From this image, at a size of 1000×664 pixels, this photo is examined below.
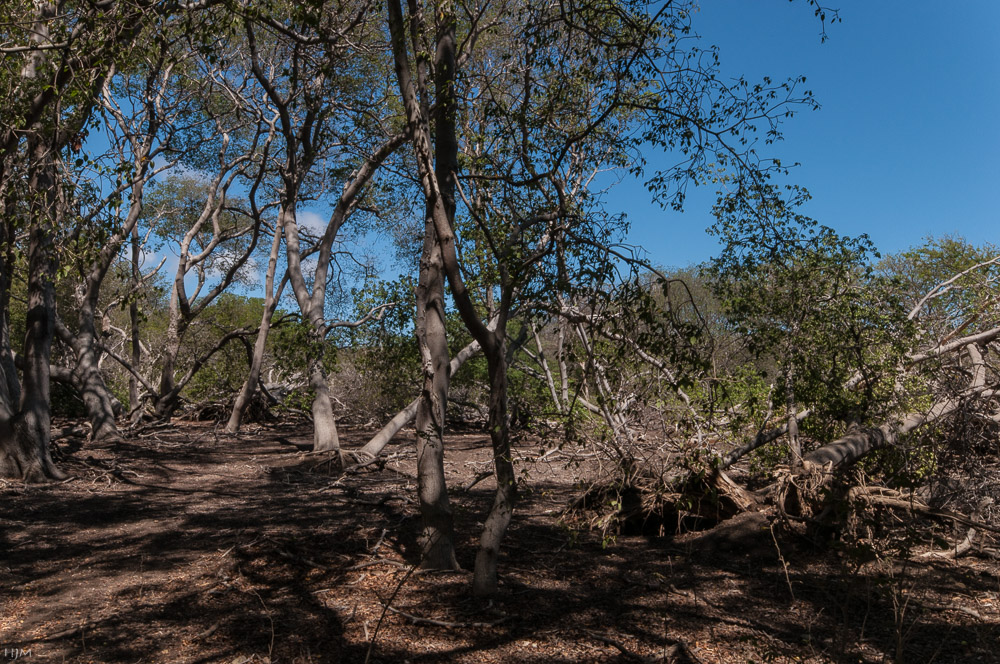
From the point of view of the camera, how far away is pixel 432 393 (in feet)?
18.6

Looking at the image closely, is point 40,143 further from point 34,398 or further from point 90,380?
point 90,380

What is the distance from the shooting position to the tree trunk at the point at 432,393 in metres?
5.70

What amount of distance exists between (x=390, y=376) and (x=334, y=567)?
10.2ft

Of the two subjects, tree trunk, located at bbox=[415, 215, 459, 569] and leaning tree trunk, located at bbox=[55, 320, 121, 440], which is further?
leaning tree trunk, located at bbox=[55, 320, 121, 440]

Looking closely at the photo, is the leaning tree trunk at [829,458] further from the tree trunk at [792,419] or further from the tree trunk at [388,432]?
the tree trunk at [388,432]

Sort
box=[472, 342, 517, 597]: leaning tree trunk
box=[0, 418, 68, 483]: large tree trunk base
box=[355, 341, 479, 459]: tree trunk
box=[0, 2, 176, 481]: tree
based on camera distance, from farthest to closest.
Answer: box=[355, 341, 479, 459]: tree trunk, box=[0, 418, 68, 483]: large tree trunk base, box=[0, 2, 176, 481]: tree, box=[472, 342, 517, 597]: leaning tree trunk

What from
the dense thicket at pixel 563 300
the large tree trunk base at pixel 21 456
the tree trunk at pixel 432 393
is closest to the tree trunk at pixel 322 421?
the dense thicket at pixel 563 300

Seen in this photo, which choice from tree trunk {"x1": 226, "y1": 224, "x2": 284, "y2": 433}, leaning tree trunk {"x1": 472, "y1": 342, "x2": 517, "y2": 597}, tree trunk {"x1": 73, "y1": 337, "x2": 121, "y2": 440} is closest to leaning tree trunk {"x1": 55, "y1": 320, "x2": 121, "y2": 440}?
tree trunk {"x1": 73, "y1": 337, "x2": 121, "y2": 440}

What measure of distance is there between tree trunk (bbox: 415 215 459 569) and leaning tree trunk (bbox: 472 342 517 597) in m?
0.46

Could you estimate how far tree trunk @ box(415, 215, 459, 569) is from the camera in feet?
18.7

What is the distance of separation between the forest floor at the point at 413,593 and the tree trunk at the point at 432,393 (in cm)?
51

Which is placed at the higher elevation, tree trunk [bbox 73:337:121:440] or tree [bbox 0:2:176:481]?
tree [bbox 0:2:176:481]

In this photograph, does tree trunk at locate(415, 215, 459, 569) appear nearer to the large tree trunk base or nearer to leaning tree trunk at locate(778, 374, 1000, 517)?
leaning tree trunk at locate(778, 374, 1000, 517)

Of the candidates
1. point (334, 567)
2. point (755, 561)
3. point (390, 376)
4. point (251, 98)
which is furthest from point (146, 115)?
point (755, 561)
